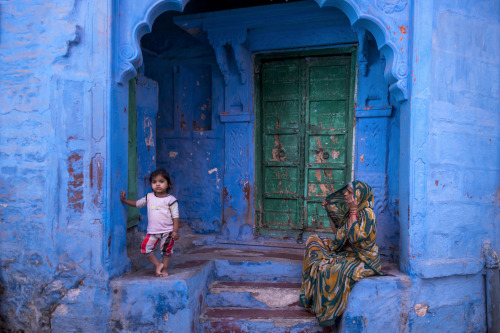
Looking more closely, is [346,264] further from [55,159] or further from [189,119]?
[189,119]

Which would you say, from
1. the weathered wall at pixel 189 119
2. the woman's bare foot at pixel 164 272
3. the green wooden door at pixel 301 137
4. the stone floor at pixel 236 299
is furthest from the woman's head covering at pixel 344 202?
the weathered wall at pixel 189 119

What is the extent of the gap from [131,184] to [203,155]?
5.05 feet

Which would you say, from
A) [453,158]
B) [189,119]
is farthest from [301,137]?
[453,158]

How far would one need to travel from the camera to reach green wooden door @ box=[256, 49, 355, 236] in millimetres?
4812

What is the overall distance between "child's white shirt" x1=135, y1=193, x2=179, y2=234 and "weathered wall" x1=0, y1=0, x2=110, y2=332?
403mm

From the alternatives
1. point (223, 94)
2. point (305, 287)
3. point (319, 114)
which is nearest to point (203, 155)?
point (223, 94)

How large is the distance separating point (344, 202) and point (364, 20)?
1730 mm

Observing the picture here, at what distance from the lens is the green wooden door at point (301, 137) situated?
189 inches

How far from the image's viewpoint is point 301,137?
4977mm

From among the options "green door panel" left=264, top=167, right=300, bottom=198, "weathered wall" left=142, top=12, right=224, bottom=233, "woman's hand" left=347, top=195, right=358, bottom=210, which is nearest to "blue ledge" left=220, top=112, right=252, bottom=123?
"weathered wall" left=142, top=12, right=224, bottom=233

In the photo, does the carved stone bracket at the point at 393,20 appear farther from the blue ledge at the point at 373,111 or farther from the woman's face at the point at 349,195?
the woman's face at the point at 349,195

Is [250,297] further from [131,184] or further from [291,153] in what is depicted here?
[291,153]

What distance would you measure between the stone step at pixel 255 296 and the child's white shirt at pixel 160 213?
91 centimetres

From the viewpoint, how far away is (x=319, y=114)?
4.91 meters
